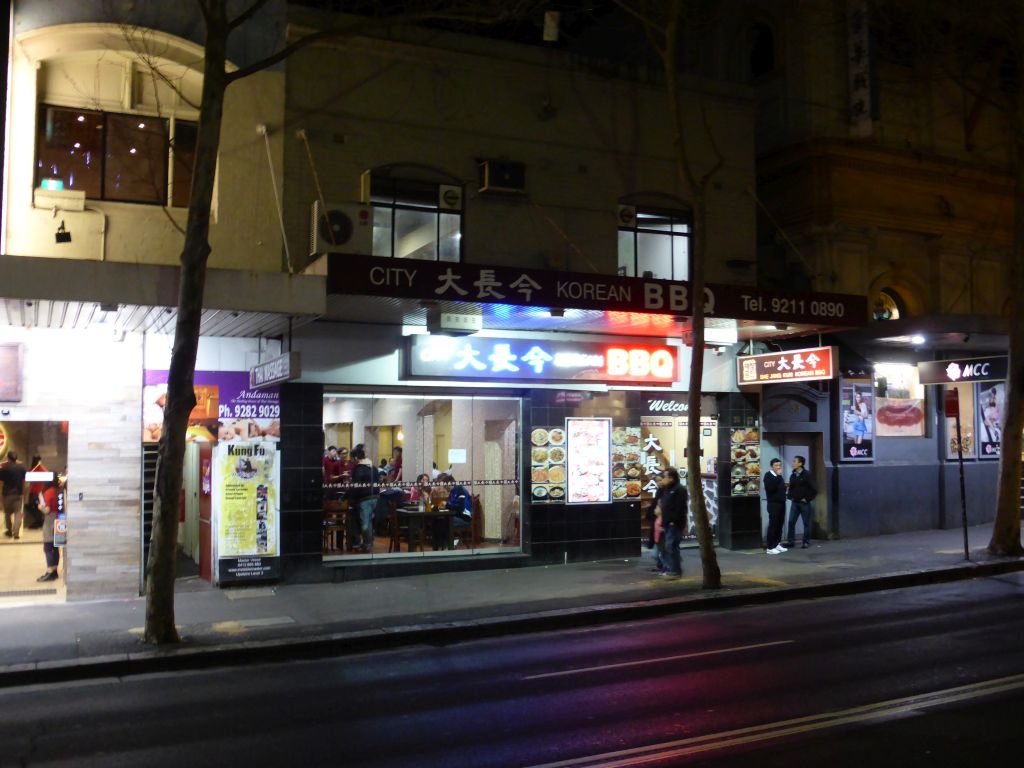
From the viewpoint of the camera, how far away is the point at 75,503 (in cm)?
1366

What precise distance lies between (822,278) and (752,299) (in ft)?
16.6

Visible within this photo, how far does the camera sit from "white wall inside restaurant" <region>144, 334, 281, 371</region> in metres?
14.3

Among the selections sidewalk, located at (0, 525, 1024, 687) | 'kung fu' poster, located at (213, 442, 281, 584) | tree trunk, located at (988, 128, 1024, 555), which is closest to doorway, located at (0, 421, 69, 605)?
sidewalk, located at (0, 525, 1024, 687)

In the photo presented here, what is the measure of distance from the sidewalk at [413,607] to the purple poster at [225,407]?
2429mm

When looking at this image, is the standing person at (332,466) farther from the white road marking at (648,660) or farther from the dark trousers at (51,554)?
the white road marking at (648,660)

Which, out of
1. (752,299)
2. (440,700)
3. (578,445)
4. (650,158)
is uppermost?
(650,158)

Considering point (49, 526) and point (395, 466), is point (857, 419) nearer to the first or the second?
point (395, 466)

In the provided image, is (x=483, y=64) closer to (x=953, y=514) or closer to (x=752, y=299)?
(x=752, y=299)

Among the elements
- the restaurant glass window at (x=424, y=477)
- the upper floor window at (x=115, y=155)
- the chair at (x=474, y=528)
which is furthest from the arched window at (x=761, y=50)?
the upper floor window at (x=115, y=155)

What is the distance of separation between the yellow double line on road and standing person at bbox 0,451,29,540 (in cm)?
1110

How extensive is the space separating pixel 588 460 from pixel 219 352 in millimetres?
6871

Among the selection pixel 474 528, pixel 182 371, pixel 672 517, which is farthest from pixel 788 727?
pixel 474 528

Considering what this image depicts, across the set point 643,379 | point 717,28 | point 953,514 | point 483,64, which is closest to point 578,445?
point 643,379

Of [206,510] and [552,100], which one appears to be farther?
[552,100]
